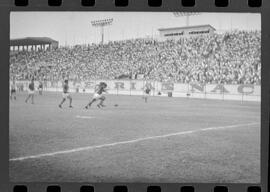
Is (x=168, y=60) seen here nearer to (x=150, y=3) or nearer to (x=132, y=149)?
(x=132, y=149)

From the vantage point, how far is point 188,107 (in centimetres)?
1628

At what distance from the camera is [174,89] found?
21.0 metres

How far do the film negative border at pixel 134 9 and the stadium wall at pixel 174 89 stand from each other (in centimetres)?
943

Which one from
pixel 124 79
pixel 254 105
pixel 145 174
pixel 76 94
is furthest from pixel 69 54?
Answer: pixel 145 174

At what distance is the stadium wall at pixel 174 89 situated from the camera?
59.3 feet

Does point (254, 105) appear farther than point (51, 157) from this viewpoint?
Yes

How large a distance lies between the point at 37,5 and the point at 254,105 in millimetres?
12136

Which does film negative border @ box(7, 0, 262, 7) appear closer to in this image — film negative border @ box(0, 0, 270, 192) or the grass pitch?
film negative border @ box(0, 0, 270, 192)

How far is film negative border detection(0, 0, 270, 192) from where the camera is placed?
6.69 meters

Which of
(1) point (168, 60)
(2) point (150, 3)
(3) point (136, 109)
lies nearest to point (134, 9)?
(2) point (150, 3)

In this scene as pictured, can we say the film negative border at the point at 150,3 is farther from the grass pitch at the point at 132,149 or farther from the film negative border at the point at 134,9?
the grass pitch at the point at 132,149

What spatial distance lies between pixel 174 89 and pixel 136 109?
6459mm

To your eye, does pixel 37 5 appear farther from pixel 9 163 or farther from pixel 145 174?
pixel 145 174

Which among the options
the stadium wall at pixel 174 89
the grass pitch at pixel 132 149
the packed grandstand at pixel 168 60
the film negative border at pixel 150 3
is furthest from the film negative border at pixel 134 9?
the stadium wall at pixel 174 89
